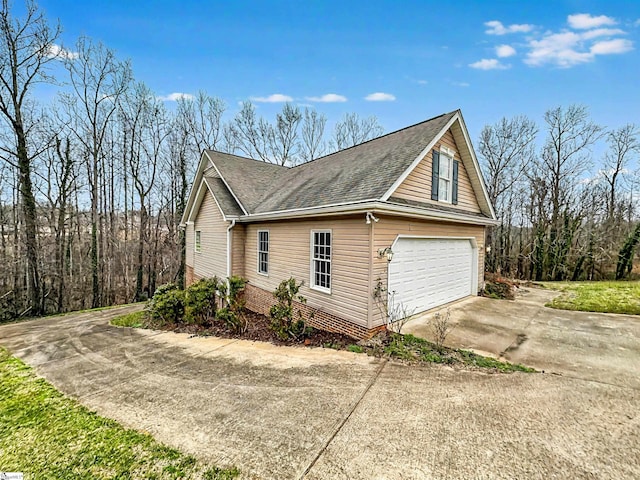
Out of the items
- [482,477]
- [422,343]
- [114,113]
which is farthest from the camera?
[114,113]

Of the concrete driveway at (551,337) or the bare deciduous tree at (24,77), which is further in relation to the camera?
the bare deciduous tree at (24,77)

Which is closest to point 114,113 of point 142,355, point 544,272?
point 142,355

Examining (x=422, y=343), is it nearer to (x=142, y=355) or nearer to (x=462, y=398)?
(x=462, y=398)

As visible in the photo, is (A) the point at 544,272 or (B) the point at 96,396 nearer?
(B) the point at 96,396

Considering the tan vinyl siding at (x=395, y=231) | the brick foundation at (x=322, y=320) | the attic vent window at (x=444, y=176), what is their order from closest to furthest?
the tan vinyl siding at (x=395, y=231)
the brick foundation at (x=322, y=320)
the attic vent window at (x=444, y=176)

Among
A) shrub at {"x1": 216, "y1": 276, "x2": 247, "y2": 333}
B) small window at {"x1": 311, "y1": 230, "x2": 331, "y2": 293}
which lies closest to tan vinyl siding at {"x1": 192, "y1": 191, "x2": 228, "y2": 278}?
shrub at {"x1": 216, "y1": 276, "x2": 247, "y2": 333}

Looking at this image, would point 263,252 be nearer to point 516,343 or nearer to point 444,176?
point 444,176

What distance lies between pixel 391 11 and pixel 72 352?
14874mm

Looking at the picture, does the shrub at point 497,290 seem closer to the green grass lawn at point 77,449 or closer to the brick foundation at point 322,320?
the brick foundation at point 322,320

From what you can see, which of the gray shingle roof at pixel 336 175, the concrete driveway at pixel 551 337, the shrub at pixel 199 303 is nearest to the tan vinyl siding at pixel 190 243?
the gray shingle roof at pixel 336 175

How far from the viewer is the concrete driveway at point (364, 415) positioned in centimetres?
280

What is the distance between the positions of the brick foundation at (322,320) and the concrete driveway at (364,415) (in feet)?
2.44

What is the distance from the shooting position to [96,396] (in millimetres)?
4457

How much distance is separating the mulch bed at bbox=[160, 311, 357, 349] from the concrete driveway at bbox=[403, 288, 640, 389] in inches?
67.1
